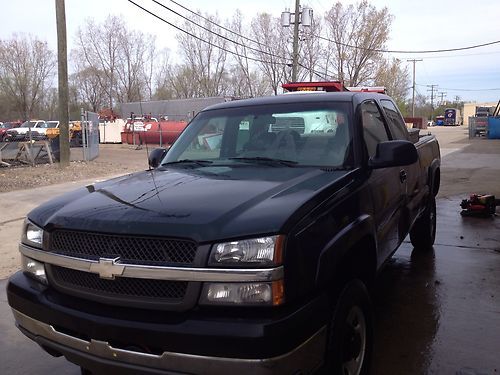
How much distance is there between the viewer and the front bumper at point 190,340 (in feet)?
6.98

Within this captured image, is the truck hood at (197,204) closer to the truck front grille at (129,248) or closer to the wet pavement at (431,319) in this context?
the truck front grille at (129,248)

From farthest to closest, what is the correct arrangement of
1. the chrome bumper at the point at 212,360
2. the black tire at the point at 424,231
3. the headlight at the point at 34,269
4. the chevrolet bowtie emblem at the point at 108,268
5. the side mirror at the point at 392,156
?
the black tire at the point at 424,231, the side mirror at the point at 392,156, the headlight at the point at 34,269, the chevrolet bowtie emblem at the point at 108,268, the chrome bumper at the point at 212,360

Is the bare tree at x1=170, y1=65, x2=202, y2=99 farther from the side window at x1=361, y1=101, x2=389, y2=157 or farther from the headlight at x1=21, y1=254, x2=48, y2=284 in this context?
the headlight at x1=21, y1=254, x2=48, y2=284

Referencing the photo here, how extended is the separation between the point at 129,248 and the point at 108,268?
0.14 metres

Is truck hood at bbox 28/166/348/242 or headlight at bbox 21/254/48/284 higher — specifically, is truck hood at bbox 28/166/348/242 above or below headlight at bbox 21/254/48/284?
above

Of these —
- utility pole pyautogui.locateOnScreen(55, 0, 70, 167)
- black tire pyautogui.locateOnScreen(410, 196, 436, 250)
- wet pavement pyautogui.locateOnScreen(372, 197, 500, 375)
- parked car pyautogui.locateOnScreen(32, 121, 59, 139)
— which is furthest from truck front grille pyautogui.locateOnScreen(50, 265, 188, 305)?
parked car pyautogui.locateOnScreen(32, 121, 59, 139)

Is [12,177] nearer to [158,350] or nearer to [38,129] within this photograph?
[158,350]

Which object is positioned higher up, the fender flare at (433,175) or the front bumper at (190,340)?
the fender flare at (433,175)

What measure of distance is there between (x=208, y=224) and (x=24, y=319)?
1312 millimetres

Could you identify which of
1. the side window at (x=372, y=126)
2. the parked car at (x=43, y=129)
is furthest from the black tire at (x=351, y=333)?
the parked car at (x=43, y=129)

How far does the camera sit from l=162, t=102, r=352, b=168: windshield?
11.7 ft

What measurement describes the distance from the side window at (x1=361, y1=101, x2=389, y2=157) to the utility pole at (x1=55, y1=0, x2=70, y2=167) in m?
13.8

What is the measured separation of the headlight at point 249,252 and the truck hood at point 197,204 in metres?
0.04

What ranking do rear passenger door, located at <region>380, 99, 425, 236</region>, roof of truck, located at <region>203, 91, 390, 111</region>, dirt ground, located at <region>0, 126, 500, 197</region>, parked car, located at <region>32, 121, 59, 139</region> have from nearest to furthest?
roof of truck, located at <region>203, 91, 390, 111</region> → rear passenger door, located at <region>380, 99, 425, 236</region> → dirt ground, located at <region>0, 126, 500, 197</region> → parked car, located at <region>32, 121, 59, 139</region>
